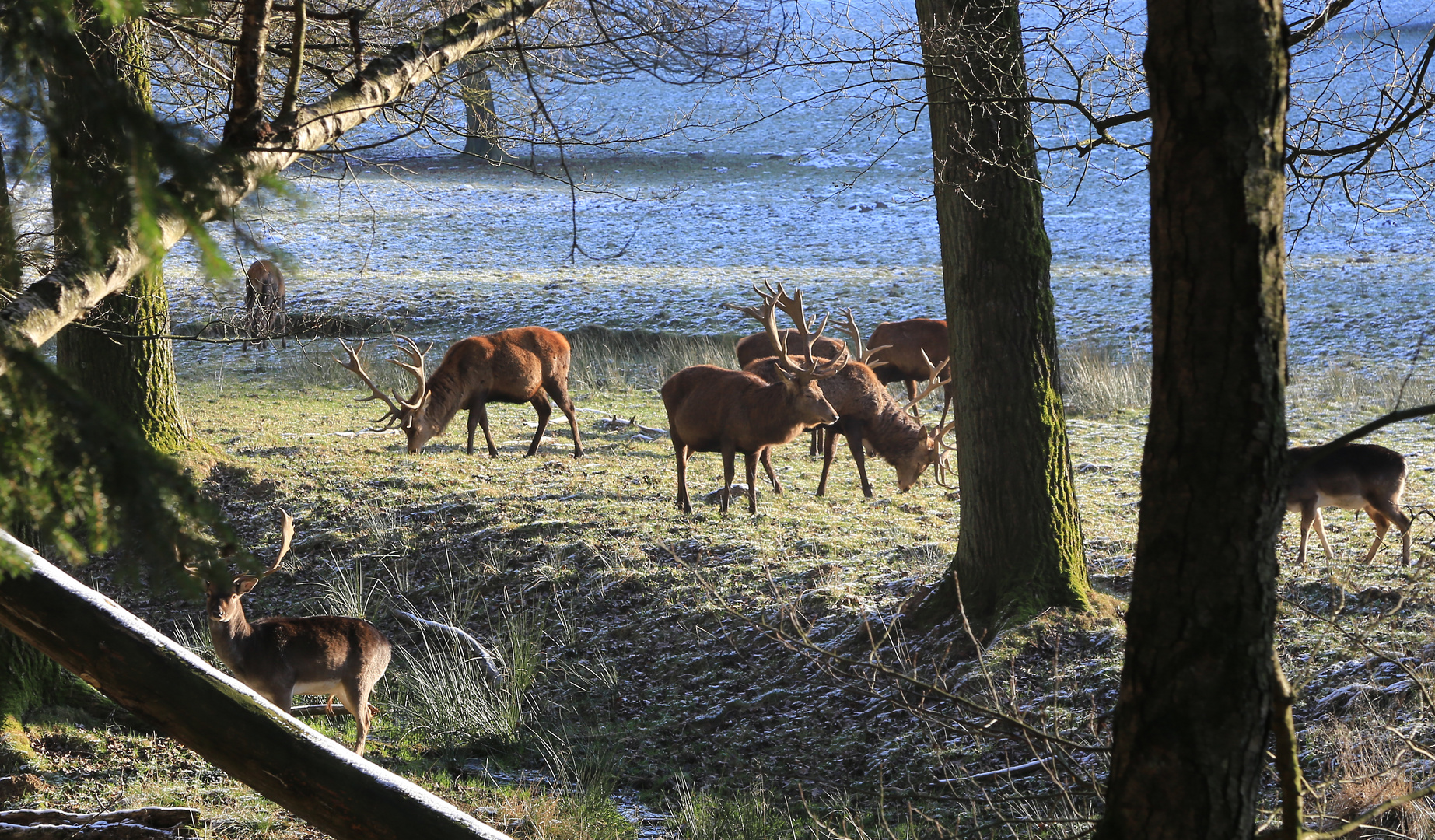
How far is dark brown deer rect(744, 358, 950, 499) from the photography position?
978 cm

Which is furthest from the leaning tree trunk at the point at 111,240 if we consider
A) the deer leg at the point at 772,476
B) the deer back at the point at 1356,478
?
the deer back at the point at 1356,478

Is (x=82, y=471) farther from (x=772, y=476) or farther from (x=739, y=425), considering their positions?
(x=772, y=476)

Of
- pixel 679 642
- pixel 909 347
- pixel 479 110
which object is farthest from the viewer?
pixel 909 347

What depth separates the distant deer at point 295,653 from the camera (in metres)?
5.47

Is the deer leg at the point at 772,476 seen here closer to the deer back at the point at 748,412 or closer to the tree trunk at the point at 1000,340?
the deer back at the point at 748,412

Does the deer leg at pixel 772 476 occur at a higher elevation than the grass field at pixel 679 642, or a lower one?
higher

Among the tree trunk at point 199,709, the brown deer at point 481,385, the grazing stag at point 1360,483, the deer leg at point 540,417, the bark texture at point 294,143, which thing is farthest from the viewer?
the deer leg at point 540,417

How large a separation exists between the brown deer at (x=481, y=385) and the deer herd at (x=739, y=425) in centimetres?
1

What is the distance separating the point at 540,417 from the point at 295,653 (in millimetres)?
6372

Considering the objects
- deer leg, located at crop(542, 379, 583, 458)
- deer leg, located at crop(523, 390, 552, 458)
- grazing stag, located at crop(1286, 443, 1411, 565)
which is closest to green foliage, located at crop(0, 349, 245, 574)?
grazing stag, located at crop(1286, 443, 1411, 565)

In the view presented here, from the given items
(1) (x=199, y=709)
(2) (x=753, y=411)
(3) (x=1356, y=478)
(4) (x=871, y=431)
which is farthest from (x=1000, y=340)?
(1) (x=199, y=709)

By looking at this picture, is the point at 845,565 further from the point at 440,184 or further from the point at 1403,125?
the point at 440,184

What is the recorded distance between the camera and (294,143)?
3.51 metres

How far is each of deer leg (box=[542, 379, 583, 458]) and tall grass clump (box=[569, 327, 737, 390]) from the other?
3971mm
